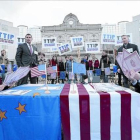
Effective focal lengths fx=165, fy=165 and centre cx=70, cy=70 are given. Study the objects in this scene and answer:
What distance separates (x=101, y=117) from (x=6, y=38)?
740 cm

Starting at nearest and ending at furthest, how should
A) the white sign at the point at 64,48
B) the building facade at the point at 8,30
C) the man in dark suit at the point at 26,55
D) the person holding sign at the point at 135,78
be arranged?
the person holding sign at the point at 135,78 → the man in dark suit at the point at 26,55 → the white sign at the point at 64,48 → the building facade at the point at 8,30

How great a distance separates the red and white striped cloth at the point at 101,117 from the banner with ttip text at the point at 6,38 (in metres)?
6.92

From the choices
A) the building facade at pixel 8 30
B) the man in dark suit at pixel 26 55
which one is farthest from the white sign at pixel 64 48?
the building facade at pixel 8 30

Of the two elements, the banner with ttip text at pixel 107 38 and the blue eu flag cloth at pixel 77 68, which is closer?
the blue eu flag cloth at pixel 77 68

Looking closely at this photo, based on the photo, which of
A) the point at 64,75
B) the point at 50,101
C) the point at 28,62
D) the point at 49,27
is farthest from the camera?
the point at 49,27

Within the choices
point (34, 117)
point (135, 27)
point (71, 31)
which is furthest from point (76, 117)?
point (135, 27)

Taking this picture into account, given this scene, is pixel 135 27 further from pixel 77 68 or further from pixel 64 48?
pixel 77 68

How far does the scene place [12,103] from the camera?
1867 mm

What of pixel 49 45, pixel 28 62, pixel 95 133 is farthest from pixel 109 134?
pixel 49 45

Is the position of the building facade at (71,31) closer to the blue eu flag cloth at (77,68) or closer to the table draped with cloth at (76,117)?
the blue eu flag cloth at (77,68)

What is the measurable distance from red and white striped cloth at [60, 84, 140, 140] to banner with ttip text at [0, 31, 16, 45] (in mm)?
6919

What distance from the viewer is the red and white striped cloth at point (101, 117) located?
184cm

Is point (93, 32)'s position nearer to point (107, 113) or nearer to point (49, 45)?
point (49, 45)

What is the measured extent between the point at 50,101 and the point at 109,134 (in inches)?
29.8
